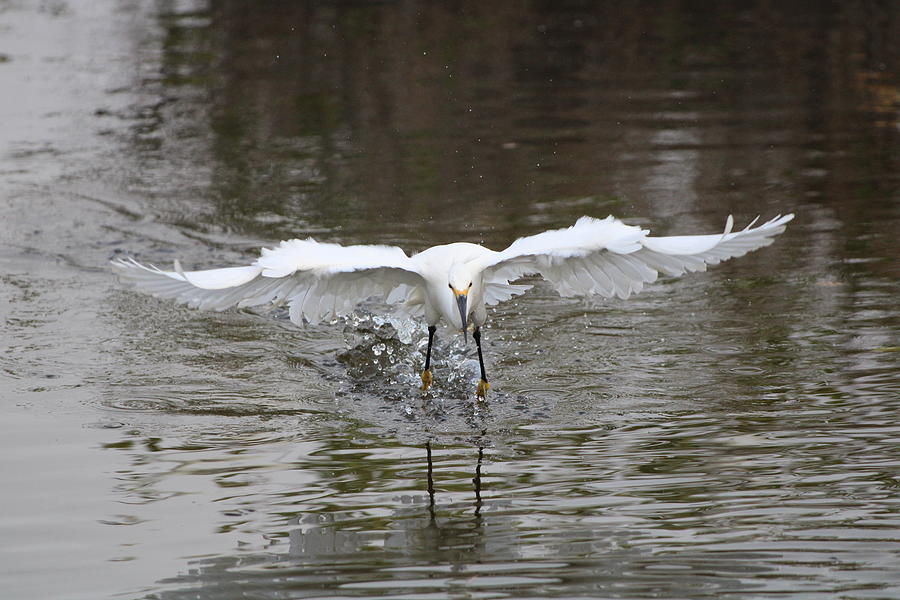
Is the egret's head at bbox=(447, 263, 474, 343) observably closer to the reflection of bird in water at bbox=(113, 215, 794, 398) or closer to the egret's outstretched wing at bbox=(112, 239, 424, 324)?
the reflection of bird in water at bbox=(113, 215, 794, 398)

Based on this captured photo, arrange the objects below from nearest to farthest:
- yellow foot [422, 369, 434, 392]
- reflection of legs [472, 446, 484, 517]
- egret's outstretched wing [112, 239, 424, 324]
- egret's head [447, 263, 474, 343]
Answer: reflection of legs [472, 446, 484, 517]
egret's outstretched wing [112, 239, 424, 324]
egret's head [447, 263, 474, 343]
yellow foot [422, 369, 434, 392]

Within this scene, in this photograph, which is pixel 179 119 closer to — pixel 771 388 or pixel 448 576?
pixel 771 388

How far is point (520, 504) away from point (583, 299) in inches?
142

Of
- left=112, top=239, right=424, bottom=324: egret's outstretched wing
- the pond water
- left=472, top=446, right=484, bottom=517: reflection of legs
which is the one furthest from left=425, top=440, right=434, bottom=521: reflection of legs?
left=112, top=239, right=424, bottom=324: egret's outstretched wing

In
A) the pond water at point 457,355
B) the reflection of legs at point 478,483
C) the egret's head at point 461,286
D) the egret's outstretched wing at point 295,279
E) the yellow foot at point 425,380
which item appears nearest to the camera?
the pond water at point 457,355

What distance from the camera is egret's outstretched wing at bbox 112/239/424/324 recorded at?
22.5 feet

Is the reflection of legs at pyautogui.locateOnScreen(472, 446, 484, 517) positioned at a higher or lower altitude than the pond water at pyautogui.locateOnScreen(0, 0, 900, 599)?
lower

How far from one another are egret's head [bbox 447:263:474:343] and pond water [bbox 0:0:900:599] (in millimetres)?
622

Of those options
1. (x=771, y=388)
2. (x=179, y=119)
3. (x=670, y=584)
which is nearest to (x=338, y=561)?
(x=670, y=584)

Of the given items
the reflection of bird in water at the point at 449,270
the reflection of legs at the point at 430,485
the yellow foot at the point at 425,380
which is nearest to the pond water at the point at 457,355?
the reflection of legs at the point at 430,485

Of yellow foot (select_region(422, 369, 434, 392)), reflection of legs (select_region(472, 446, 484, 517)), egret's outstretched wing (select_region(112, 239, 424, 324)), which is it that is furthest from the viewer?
yellow foot (select_region(422, 369, 434, 392))

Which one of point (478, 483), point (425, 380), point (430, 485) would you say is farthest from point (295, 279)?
point (478, 483)

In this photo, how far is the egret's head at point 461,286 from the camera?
23.3ft

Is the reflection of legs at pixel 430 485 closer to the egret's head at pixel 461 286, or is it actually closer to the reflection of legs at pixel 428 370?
the egret's head at pixel 461 286
